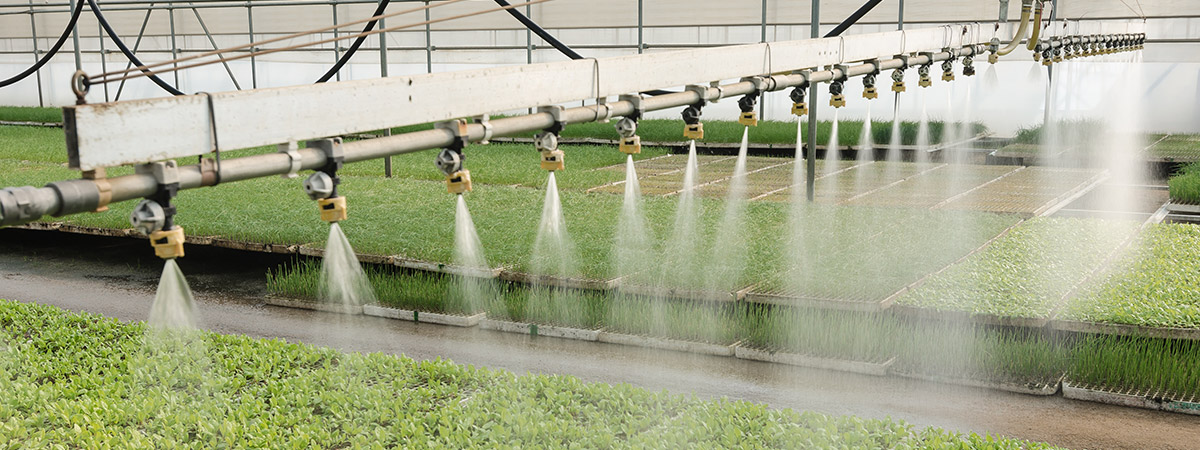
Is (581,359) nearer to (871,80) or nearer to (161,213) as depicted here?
(871,80)

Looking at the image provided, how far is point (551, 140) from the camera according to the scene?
3.73 metres

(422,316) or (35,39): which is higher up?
(35,39)

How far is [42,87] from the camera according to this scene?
23.6 metres

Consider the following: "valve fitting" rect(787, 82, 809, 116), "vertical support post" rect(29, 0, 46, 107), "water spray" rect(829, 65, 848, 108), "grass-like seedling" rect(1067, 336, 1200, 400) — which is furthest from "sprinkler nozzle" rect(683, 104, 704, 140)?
"vertical support post" rect(29, 0, 46, 107)

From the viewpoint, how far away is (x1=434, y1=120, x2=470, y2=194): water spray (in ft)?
10.7

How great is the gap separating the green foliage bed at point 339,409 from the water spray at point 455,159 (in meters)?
1.72

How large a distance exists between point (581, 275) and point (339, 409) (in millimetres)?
2762

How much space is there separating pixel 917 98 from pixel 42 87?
58.5ft

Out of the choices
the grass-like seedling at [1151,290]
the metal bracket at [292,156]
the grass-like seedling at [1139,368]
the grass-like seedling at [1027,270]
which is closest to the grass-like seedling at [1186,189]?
the grass-like seedling at [1027,270]

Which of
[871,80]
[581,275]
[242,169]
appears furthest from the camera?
[581,275]

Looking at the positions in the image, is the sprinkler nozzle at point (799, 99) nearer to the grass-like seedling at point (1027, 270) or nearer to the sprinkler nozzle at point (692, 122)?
the sprinkler nozzle at point (692, 122)

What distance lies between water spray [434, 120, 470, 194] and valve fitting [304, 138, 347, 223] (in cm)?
38

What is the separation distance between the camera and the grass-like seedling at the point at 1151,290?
627 cm

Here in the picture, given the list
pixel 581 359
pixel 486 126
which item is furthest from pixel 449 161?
pixel 581 359
